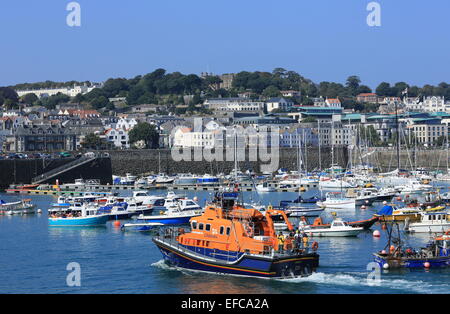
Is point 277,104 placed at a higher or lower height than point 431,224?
higher

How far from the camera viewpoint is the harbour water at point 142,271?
2516cm

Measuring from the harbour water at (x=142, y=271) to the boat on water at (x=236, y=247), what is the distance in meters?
0.29

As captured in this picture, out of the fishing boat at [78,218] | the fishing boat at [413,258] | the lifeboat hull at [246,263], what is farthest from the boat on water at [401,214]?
the lifeboat hull at [246,263]

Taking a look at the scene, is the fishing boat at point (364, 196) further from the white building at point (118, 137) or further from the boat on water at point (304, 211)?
the white building at point (118, 137)

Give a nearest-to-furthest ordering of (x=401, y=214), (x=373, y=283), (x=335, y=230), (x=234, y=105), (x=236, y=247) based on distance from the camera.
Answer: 1. (x=373, y=283)
2. (x=236, y=247)
3. (x=335, y=230)
4. (x=401, y=214)
5. (x=234, y=105)

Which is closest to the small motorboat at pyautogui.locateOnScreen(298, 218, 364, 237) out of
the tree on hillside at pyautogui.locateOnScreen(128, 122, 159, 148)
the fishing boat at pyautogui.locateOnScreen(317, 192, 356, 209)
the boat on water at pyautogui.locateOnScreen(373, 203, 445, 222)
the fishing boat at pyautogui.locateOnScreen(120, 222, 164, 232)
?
the boat on water at pyautogui.locateOnScreen(373, 203, 445, 222)

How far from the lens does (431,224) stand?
116 feet

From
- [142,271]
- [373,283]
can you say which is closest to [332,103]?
[142,271]

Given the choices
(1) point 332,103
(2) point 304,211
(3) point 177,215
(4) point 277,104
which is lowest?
(2) point 304,211

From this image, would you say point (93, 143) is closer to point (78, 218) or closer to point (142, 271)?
point (78, 218)

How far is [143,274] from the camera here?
91.7ft

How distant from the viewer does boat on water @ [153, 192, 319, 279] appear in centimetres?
2541

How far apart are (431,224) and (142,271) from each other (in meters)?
12.7
